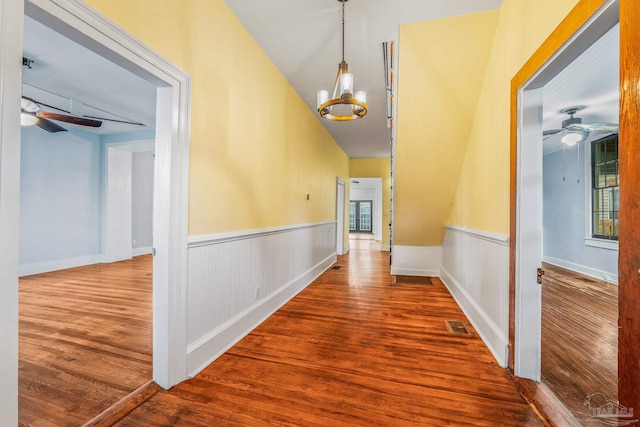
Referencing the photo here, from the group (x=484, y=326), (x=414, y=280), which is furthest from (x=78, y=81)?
(x=414, y=280)

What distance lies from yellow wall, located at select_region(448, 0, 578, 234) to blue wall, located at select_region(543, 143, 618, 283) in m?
3.80

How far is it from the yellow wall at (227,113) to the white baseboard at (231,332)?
31.5 inches

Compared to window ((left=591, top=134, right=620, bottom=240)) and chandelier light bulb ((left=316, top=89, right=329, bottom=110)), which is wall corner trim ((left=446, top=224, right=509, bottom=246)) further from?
window ((left=591, top=134, right=620, bottom=240))

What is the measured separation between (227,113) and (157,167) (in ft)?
2.59

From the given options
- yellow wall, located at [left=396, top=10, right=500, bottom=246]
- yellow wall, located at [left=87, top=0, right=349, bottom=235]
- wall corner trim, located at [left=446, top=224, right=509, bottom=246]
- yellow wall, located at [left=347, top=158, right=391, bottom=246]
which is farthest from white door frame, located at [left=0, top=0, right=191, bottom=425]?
yellow wall, located at [left=347, top=158, right=391, bottom=246]

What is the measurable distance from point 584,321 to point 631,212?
2.69 meters

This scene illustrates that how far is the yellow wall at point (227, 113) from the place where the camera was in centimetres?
165

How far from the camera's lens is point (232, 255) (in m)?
2.30

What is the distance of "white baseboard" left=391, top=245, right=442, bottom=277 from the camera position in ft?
15.7

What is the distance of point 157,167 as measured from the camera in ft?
5.58

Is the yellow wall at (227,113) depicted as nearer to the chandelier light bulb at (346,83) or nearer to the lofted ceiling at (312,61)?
the lofted ceiling at (312,61)

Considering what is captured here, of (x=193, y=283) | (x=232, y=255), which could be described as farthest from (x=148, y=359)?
(x=232, y=255)

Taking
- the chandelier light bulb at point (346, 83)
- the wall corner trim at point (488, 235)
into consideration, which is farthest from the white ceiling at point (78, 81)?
the wall corner trim at point (488, 235)

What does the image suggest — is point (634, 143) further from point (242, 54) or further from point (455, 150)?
point (242, 54)
